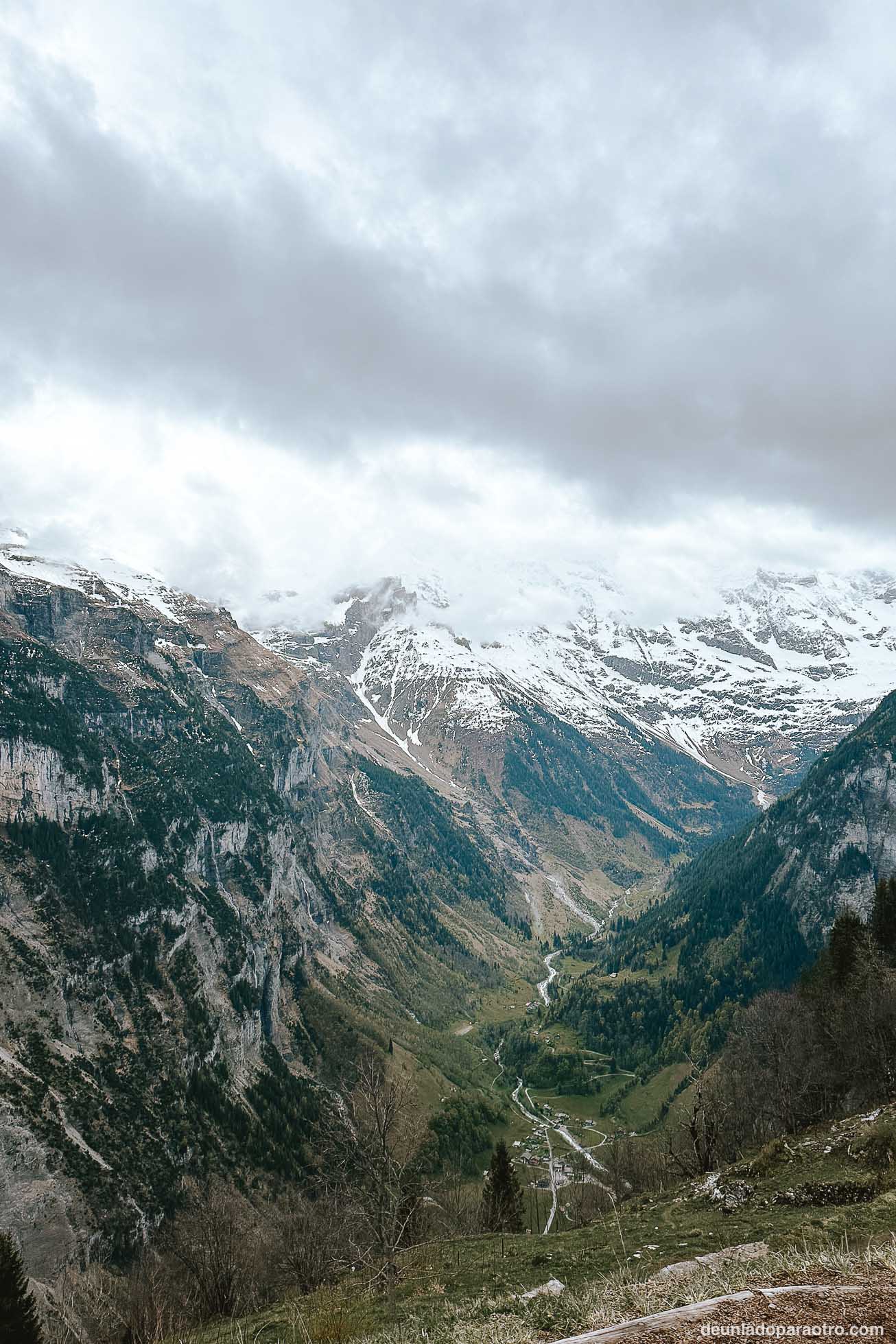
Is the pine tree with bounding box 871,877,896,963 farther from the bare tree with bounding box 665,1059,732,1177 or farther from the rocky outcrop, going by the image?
the rocky outcrop

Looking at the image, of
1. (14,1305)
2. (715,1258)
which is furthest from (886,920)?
(14,1305)

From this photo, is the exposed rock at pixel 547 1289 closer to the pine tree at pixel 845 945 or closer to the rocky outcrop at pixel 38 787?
the pine tree at pixel 845 945

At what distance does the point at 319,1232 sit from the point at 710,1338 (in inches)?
2885

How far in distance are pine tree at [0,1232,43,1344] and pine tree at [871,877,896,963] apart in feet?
248

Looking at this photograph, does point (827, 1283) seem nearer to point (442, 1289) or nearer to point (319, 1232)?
point (442, 1289)

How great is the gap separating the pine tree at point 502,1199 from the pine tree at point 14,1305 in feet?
133

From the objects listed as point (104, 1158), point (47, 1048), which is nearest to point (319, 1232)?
point (104, 1158)

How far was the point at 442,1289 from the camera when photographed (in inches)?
1053

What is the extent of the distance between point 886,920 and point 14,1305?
85.9 metres

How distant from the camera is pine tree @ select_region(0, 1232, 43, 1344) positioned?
118 feet

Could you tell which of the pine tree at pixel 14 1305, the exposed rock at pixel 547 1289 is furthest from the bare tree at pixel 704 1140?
the pine tree at pixel 14 1305

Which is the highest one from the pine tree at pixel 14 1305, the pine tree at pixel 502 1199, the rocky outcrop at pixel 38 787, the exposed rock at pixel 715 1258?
the rocky outcrop at pixel 38 787

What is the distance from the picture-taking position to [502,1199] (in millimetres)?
65875

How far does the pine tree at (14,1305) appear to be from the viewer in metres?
36.1
